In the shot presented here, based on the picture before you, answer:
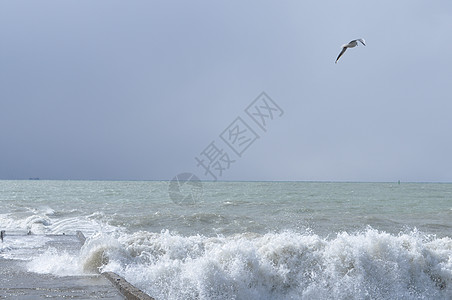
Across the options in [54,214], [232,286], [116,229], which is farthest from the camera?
[54,214]

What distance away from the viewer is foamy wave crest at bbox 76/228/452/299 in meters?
7.29

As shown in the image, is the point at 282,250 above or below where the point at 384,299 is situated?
above

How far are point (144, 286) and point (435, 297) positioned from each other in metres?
4.62

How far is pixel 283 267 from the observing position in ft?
26.7

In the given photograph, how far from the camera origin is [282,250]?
841cm

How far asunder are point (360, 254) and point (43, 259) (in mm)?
5286

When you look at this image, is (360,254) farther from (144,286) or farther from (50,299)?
(50,299)

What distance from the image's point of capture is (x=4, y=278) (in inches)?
270

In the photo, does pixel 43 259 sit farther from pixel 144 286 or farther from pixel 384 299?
pixel 384 299

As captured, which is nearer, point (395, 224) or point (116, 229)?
point (116, 229)

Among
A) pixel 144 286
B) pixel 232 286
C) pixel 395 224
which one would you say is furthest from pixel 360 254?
pixel 395 224

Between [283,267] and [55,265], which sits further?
[283,267]

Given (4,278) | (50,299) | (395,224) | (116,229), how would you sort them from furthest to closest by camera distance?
(395,224)
(116,229)
(4,278)
(50,299)

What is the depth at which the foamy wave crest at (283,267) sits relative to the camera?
7.29 m
